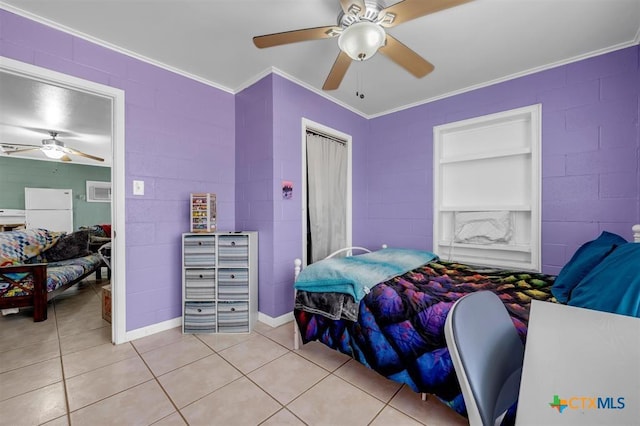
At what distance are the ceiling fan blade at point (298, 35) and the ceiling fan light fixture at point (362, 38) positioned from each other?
0.32ft

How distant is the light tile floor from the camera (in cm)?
146

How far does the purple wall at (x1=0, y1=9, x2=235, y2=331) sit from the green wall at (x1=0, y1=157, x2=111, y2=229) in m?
5.53

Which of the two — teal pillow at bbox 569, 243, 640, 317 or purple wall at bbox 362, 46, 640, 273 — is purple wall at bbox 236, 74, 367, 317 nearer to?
purple wall at bbox 362, 46, 640, 273

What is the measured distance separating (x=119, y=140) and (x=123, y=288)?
1298 mm

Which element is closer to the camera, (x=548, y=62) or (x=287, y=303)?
(x=548, y=62)

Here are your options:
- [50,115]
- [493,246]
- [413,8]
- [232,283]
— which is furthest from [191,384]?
[50,115]

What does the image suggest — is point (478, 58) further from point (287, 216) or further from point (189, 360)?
point (189, 360)

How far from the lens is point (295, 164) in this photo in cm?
280

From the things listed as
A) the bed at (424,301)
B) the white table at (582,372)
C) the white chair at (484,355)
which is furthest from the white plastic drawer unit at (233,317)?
the white table at (582,372)

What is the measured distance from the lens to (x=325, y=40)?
7.02 feet

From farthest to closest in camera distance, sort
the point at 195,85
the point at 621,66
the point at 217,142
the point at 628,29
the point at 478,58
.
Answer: the point at 217,142 < the point at 195,85 < the point at 478,58 < the point at 621,66 < the point at 628,29

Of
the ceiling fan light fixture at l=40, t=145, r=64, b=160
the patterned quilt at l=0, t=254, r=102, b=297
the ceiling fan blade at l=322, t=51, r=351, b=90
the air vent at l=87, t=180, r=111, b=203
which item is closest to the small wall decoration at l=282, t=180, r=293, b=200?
the ceiling fan blade at l=322, t=51, r=351, b=90

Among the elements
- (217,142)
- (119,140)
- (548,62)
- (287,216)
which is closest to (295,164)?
(287,216)

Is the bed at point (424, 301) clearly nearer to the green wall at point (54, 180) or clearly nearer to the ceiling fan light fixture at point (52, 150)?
the ceiling fan light fixture at point (52, 150)
